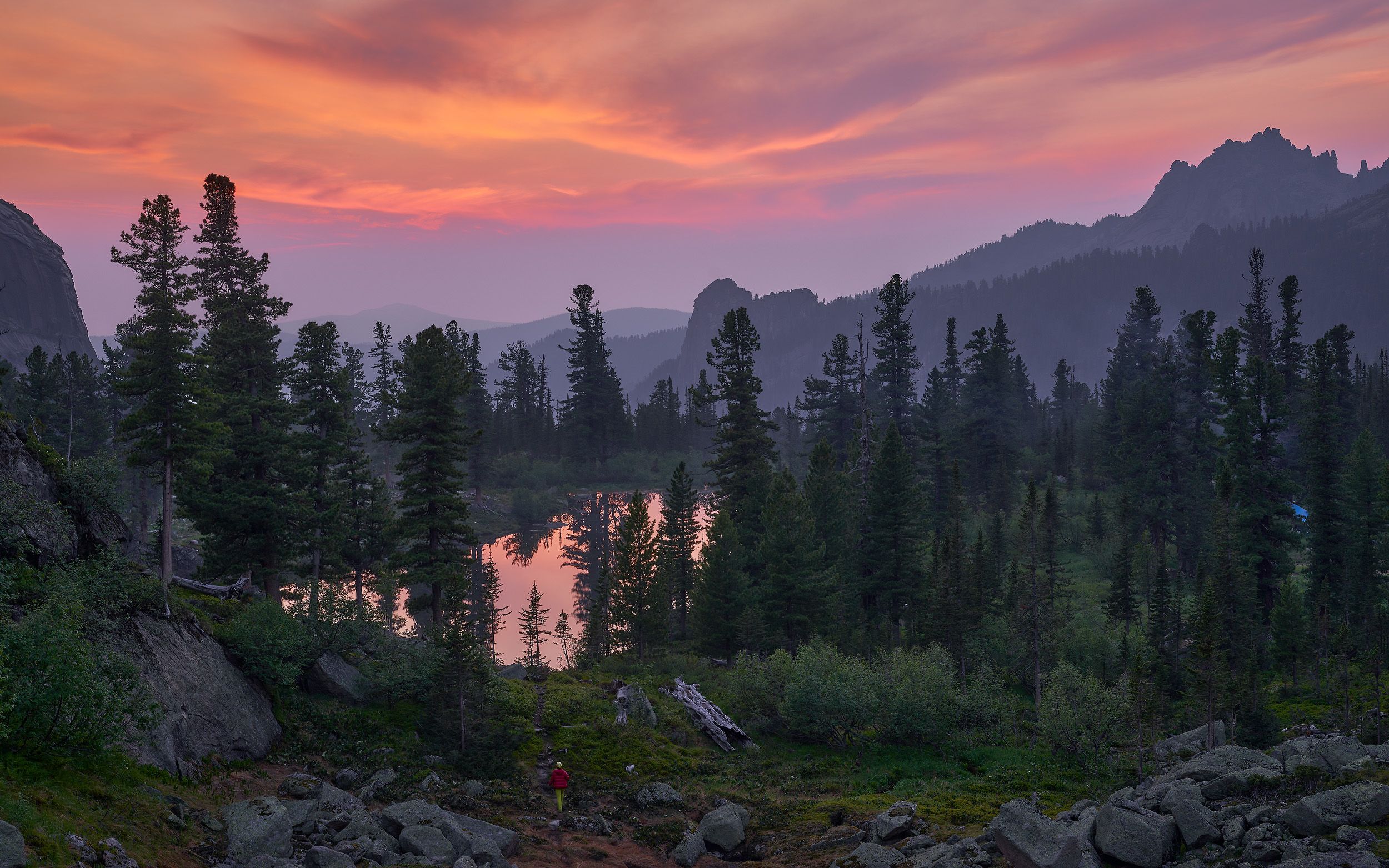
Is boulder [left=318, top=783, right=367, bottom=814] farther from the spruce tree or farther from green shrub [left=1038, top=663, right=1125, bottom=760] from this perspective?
green shrub [left=1038, top=663, right=1125, bottom=760]

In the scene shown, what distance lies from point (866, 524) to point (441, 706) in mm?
34629

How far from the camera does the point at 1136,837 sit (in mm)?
17078

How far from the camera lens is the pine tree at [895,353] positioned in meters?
83.8

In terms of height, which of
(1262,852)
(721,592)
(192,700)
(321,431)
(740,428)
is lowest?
(1262,852)

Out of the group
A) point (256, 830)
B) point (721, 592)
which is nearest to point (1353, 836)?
point (256, 830)

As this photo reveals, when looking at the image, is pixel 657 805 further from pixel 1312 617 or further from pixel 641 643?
pixel 1312 617

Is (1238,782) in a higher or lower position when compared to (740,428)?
lower

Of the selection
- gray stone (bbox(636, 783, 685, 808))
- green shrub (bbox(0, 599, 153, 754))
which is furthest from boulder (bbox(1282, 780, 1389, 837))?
green shrub (bbox(0, 599, 153, 754))

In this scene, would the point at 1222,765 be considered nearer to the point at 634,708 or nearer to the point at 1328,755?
the point at 1328,755

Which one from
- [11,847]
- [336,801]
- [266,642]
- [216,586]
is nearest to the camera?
[11,847]

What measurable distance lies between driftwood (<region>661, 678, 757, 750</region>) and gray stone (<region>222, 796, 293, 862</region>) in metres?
19.7

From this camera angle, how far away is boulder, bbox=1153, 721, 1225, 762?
28547 millimetres

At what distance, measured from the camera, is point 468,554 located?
43.2 m

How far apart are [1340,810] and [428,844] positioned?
20035 millimetres
